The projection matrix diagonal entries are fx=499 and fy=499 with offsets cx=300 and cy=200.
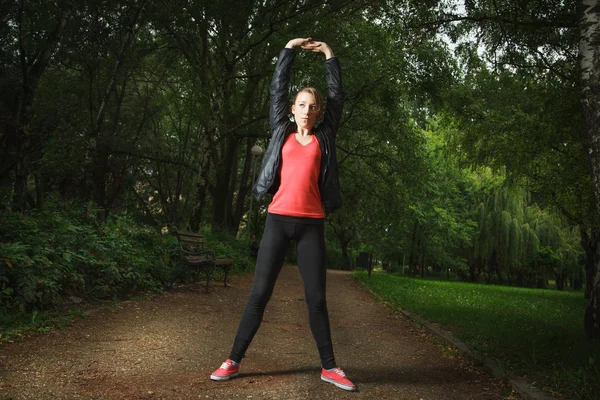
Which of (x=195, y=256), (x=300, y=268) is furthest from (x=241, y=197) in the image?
(x=300, y=268)

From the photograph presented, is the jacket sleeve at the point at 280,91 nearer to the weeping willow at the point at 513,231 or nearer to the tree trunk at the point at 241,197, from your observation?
the tree trunk at the point at 241,197

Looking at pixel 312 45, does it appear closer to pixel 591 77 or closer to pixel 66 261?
pixel 591 77

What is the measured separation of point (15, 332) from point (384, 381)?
340 centimetres

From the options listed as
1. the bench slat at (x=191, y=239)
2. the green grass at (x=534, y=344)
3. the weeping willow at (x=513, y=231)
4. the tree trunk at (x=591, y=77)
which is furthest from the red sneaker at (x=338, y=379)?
the weeping willow at (x=513, y=231)

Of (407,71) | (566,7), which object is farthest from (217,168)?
(566,7)

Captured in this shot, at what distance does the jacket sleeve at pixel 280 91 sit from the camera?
152 inches

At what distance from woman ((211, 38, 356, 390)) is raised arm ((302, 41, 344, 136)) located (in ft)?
0.06

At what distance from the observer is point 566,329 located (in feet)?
24.8

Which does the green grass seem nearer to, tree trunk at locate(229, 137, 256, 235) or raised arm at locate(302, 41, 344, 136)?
raised arm at locate(302, 41, 344, 136)

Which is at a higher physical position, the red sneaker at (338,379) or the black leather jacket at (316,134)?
Answer: the black leather jacket at (316,134)

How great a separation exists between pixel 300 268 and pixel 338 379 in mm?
861

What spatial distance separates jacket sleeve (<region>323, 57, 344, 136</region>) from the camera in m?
3.84

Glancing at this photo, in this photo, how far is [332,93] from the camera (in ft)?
12.7

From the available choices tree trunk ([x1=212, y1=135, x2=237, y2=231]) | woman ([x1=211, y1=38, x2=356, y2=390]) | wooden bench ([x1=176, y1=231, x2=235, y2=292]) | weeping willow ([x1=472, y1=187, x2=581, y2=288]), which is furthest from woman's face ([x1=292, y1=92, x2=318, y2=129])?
weeping willow ([x1=472, y1=187, x2=581, y2=288])
